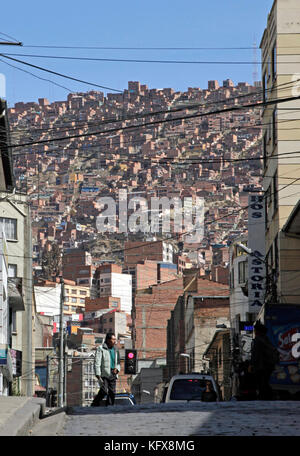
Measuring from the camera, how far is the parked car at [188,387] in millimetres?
25797

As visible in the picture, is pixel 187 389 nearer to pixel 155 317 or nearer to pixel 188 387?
pixel 188 387

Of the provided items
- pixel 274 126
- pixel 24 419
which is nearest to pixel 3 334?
pixel 274 126

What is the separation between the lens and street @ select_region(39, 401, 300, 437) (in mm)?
11828

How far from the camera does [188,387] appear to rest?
26219 millimetres

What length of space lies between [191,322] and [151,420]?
82.7 m

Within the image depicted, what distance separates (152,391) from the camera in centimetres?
11325

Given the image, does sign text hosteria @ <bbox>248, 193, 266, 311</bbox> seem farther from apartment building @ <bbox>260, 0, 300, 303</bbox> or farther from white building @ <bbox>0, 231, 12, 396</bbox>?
white building @ <bbox>0, 231, 12, 396</bbox>

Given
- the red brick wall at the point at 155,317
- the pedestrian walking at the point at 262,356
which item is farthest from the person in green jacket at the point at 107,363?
the red brick wall at the point at 155,317

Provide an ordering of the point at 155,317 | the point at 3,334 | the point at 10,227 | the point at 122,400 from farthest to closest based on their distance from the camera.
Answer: the point at 155,317, the point at 10,227, the point at 3,334, the point at 122,400

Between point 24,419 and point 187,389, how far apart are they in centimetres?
1479

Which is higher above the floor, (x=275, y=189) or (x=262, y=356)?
(x=275, y=189)

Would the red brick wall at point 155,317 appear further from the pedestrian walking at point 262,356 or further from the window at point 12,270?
the pedestrian walking at point 262,356

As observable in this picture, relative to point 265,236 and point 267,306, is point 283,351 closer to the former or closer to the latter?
point 267,306

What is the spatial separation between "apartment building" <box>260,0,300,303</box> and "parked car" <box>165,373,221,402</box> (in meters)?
20.5
